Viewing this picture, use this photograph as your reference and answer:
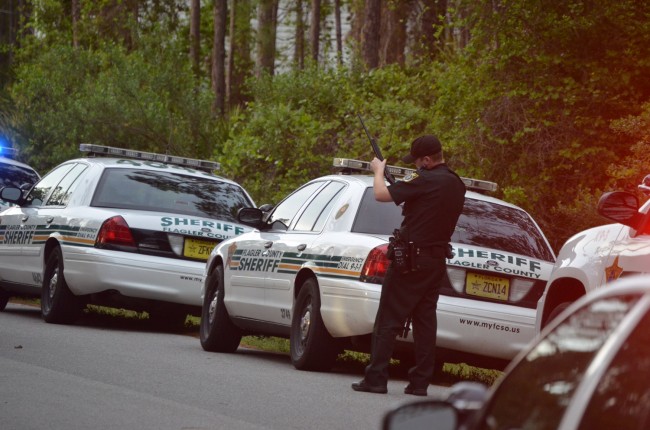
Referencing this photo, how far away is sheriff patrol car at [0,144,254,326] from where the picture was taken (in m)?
13.0

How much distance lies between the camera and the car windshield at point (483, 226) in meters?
10.3

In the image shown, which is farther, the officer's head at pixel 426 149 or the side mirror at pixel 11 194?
the side mirror at pixel 11 194

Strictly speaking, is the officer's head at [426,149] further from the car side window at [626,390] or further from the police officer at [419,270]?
the car side window at [626,390]

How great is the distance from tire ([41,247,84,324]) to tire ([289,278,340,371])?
134 inches

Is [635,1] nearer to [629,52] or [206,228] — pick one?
[629,52]

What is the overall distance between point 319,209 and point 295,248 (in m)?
0.37

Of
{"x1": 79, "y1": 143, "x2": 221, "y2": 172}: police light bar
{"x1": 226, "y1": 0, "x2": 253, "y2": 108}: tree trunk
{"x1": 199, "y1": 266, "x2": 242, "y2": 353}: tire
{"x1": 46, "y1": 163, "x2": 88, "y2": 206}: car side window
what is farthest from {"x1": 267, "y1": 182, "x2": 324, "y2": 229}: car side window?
{"x1": 226, "y1": 0, "x2": 253, "y2": 108}: tree trunk

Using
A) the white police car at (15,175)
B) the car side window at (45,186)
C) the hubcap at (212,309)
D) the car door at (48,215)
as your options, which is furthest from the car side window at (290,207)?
the white police car at (15,175)

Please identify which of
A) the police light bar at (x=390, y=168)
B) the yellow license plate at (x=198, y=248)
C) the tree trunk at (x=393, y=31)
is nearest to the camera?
the police light bar at (x=390, y=168)

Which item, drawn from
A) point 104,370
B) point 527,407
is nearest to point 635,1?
point 104,370

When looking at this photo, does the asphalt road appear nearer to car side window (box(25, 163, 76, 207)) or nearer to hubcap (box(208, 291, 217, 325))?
hubcap (box(208, 291, 217, 325))

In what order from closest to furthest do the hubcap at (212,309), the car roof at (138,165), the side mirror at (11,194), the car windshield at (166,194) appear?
the hubcap at (212,309) < the car windshield at (166,194) < the car roof at (138,165) < the side mirror at (11,194)

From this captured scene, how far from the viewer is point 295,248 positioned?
11.0 m

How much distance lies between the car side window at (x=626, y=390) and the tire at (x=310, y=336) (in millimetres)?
7651
